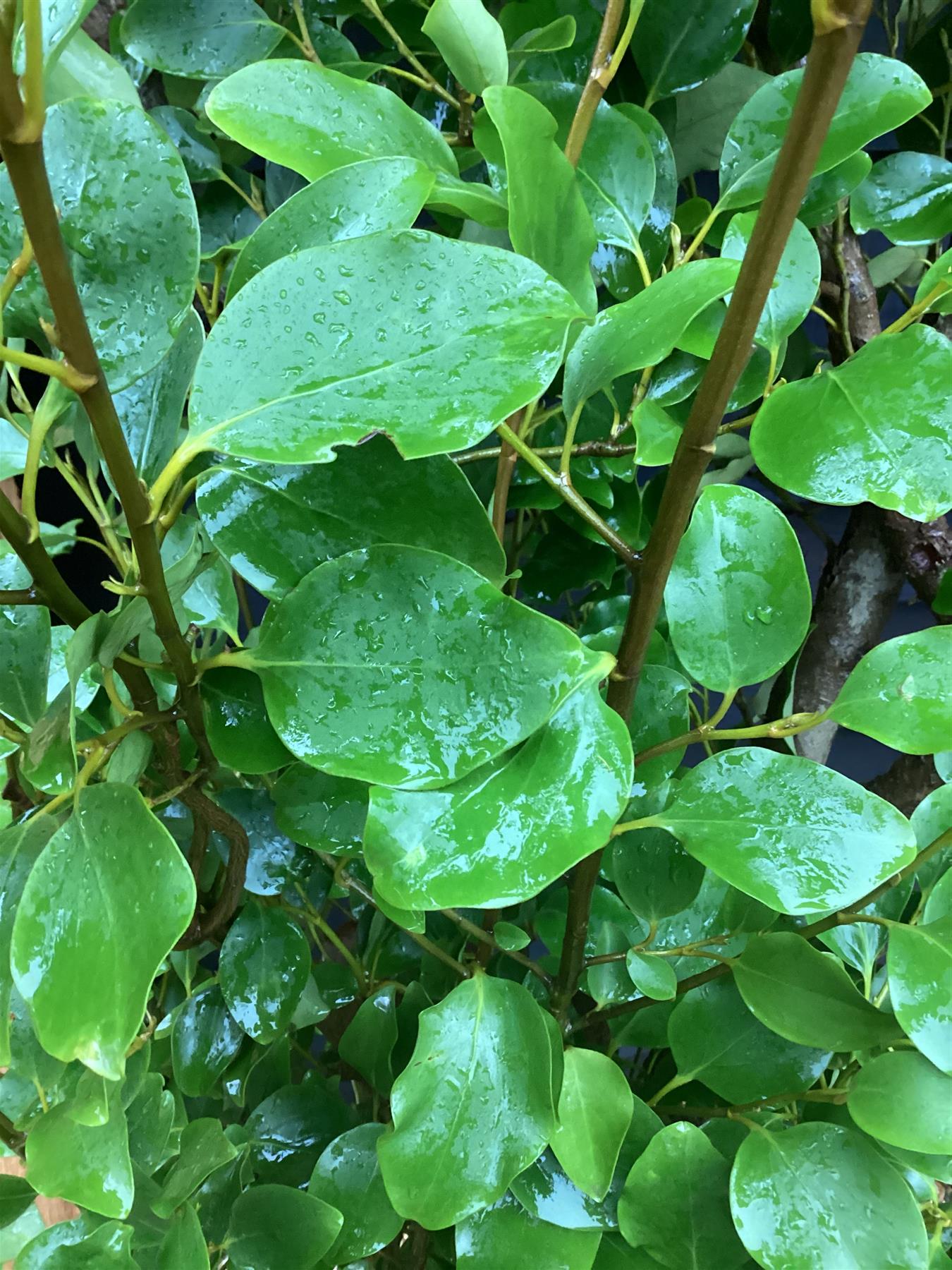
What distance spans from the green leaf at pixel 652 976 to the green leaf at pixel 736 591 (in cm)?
12

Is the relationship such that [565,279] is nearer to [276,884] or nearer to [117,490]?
[117,490]

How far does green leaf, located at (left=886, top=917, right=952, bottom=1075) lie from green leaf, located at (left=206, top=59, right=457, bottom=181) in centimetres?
32

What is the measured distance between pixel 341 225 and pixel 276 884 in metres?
0.28

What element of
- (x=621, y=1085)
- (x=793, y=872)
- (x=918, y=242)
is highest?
(x=918, y=242)

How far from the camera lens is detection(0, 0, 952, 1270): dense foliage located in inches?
8.7

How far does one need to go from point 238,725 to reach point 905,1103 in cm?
28

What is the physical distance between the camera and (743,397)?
379 mm

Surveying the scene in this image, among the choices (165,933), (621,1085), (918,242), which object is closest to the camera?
(165,933)

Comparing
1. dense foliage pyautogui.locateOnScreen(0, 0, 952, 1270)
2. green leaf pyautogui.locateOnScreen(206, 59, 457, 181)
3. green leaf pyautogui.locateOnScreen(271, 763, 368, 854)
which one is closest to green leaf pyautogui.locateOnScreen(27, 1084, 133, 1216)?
dense foliage pyautogui.locateOnScreen(0, 0, 952, 1270)

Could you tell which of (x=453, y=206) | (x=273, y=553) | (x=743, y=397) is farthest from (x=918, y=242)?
(x=273, y=553)

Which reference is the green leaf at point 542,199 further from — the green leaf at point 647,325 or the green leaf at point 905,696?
the green leaf at point 905,696

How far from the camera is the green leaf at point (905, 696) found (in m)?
0.28

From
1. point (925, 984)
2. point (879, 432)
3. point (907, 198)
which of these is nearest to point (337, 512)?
point (879, 432)

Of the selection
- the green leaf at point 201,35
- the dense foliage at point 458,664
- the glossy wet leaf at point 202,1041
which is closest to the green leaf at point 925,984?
the dense foliage at point 458,664
